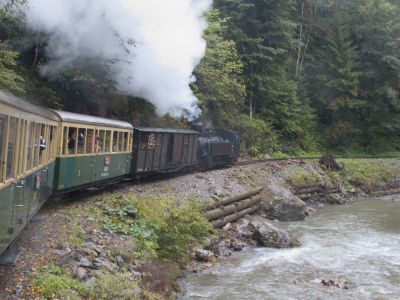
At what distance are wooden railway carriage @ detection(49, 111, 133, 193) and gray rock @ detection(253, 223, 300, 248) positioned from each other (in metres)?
4.85

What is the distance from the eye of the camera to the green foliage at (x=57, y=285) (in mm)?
7410

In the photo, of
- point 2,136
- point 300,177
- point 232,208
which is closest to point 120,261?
point 2,136

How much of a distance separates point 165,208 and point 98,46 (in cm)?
922

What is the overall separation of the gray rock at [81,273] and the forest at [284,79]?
40.7 ft

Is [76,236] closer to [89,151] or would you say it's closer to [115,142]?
[89,151]

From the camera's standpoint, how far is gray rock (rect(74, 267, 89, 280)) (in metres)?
8.47

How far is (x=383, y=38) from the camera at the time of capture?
142ft

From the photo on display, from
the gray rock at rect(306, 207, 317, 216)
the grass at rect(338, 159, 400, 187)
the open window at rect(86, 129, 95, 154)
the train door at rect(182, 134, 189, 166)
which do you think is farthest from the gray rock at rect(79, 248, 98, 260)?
the grass at rect(338, 159, 400, 187)

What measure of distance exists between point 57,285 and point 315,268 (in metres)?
7.82

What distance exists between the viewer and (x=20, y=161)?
7.49 metres

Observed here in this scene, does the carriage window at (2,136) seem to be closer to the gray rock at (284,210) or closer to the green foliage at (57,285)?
the green foliage at (57,285)

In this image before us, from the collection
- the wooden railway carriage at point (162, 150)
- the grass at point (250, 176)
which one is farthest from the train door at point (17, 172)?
the grass at point (250, 176)

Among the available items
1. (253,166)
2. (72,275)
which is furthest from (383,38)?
(72,275)

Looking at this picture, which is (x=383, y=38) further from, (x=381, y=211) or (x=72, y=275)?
(x=72, y=275)
